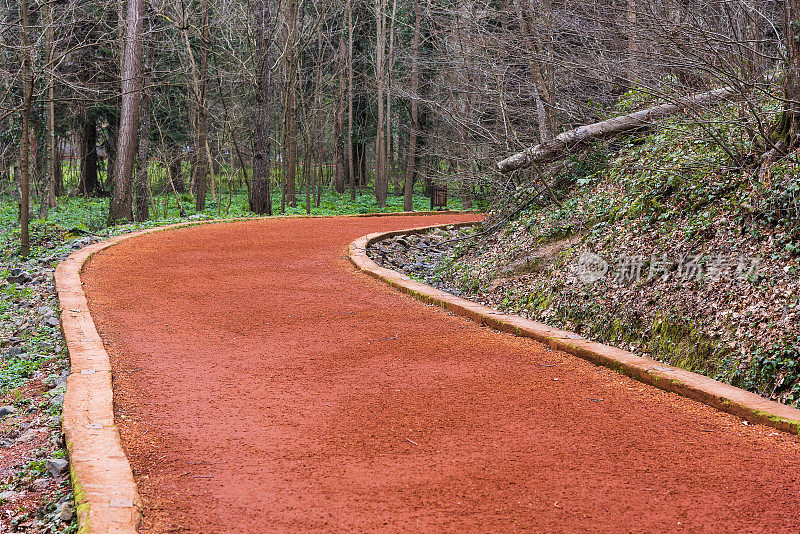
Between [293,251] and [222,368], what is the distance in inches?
263

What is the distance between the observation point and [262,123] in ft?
77.4

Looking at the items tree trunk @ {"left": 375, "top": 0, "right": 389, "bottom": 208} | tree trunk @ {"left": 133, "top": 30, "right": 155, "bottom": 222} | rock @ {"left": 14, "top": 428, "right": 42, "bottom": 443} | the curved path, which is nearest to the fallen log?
the curved path

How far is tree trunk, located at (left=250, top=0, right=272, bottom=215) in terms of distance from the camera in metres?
22.9

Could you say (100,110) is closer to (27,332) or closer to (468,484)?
(27,332)

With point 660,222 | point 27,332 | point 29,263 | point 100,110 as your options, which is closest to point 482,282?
point 660,222

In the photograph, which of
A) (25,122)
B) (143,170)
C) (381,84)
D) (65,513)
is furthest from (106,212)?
(65,513)

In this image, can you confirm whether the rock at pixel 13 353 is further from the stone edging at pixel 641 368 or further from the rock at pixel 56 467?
the stone edging at pixel 641 368

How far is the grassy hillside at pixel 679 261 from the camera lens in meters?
4.98

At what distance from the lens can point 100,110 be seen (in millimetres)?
26750

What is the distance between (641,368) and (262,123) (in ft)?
66.5

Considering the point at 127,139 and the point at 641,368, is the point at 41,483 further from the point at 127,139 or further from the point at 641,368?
the point at 127,139

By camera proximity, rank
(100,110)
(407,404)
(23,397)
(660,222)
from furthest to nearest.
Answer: (100,110) → (660,222) → (23,397) → (407,404)

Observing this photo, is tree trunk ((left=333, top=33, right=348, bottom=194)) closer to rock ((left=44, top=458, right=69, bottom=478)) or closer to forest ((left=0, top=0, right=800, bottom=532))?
forest ((left=0, top=0, right=800, bottom=532))

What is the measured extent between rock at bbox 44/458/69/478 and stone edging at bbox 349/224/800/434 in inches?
144
